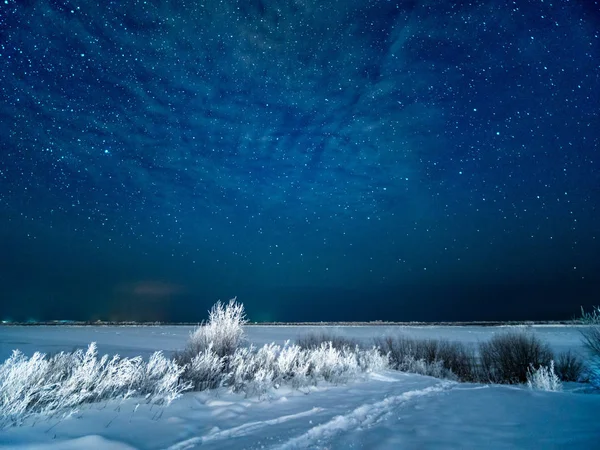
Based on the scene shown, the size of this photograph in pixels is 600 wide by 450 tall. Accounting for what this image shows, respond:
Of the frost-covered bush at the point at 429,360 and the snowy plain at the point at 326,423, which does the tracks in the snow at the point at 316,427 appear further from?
the frost-covered bush at the point at 429,360

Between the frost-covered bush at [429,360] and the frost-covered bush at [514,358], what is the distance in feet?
2.40

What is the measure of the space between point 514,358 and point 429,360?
3204mm

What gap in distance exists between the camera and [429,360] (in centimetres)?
1505

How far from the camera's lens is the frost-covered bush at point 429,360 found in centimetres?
1293

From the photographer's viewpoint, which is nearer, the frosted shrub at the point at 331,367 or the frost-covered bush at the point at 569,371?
the frosted shrub at the point at 331,367

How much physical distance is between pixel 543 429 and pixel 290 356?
601 cm

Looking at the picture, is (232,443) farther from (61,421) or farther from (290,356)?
(290,356)

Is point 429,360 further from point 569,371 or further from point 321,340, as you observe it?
point 321,340

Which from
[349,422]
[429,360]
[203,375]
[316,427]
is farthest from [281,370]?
[429,360]

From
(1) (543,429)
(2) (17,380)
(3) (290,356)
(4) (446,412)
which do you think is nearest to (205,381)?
(3) (290,356)

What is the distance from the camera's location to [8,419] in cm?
423

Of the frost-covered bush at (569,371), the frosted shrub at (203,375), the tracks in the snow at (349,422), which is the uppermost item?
the frosted shrub at (203,375)

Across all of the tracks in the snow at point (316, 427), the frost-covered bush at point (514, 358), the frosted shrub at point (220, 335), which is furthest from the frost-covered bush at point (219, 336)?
the frost-covered bush at point (514, 358)

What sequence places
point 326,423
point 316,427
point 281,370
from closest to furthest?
point 316,427 < point 326,423 < point 281,370
